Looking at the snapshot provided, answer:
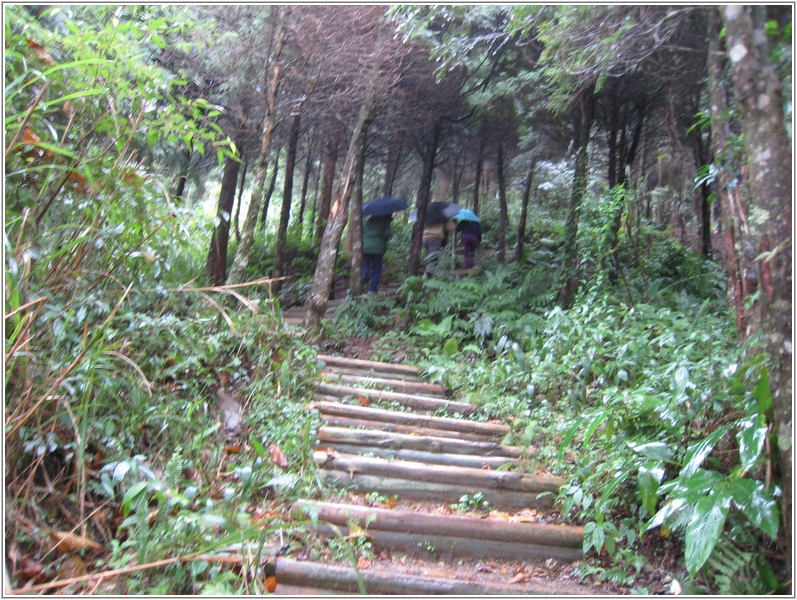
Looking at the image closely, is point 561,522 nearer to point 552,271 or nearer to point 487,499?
point 487,499

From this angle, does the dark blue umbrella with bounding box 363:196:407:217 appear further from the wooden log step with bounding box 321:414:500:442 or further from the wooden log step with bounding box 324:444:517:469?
the wooden log step with bounding box 324:444:517:469

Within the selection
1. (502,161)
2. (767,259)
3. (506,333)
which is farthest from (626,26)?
(502,161)

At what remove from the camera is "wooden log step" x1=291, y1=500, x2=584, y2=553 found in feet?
11.7

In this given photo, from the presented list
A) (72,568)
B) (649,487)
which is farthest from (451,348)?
(72,568)

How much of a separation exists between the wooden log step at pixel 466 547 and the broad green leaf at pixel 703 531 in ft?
3.28

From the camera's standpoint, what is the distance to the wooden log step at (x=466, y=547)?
3.50 metres

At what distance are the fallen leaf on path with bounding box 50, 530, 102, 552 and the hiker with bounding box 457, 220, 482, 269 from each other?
898 centimetres

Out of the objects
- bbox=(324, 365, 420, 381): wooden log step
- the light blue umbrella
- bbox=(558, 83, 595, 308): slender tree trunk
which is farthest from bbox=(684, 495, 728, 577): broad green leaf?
the light blue umbrella

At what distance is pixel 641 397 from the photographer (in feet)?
12.3

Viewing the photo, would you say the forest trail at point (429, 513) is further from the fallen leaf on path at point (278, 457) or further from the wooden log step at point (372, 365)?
the wooden log step at point (372, 365)

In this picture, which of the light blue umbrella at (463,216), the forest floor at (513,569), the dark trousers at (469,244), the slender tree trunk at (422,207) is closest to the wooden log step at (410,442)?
the forest floor at (513,569)

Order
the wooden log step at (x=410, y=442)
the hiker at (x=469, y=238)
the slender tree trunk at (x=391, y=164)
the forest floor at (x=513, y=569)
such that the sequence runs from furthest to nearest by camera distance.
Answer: the slender tree trunk at (x=391, y=164) → the hiker at (x=469, y=238) → the wooden log step at (x=410, y=442) → the forest floor at (x=513, y=569)

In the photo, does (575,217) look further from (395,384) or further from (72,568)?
(72,568)

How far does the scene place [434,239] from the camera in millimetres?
11656
